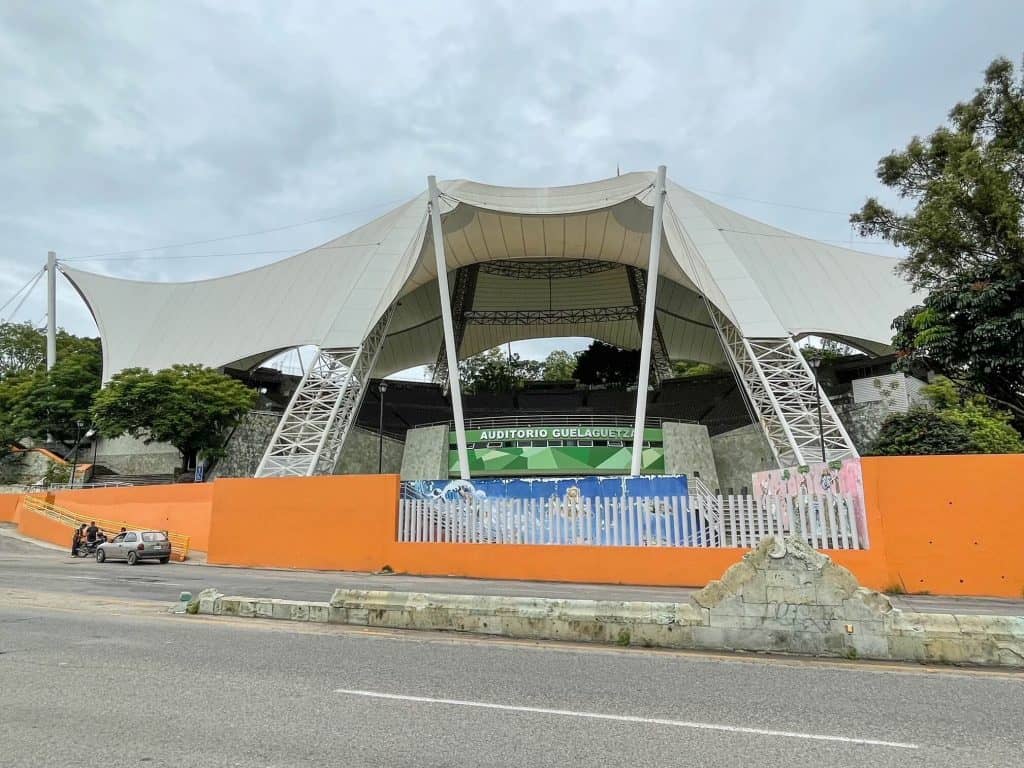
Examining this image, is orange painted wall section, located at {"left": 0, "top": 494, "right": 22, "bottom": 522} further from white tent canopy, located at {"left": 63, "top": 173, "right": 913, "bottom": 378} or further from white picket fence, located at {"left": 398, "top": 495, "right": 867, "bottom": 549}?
white picket fence, located at {"left": 398, "top": 495, "right": 867, "bottom": 549}

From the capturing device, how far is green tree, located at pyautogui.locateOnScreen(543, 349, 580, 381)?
76.1 metres

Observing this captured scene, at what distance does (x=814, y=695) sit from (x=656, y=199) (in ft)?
85.0

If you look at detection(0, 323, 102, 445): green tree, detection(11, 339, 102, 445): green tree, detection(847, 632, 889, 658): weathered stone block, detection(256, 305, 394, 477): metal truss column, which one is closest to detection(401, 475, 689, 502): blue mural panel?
detection(847, 632, 889, 658): weathered stone block

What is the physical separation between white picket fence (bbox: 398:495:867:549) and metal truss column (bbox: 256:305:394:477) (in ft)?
46.4

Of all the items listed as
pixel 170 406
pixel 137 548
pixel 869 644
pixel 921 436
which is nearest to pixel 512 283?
pixel 170 406

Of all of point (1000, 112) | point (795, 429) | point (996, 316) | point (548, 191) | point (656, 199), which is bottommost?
point (795, 429)

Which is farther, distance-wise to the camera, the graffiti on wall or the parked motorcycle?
the parked motorcycle

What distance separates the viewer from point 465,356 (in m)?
55.8

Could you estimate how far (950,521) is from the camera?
37.9 ft

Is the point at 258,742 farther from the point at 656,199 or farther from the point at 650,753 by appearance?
the point at 656,199

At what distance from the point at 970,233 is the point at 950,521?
33.9ft

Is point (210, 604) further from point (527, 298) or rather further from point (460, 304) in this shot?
point (527, 298)

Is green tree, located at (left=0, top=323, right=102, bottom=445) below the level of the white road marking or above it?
above

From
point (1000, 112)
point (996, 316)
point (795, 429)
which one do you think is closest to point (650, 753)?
point (996, 316)
